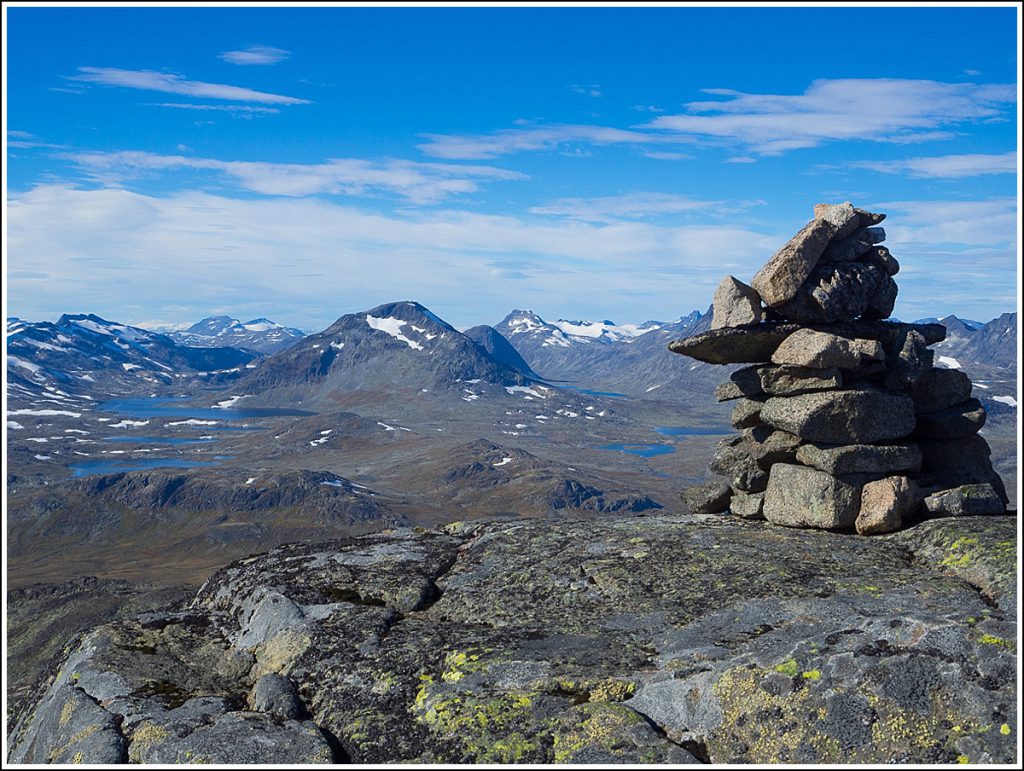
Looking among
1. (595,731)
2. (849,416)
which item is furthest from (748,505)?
(595,731)

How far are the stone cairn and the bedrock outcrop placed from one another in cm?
169

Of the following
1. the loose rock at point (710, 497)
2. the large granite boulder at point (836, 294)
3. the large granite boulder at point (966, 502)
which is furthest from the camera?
the loose rock at point (710, 497)

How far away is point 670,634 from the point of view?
50.8 feet

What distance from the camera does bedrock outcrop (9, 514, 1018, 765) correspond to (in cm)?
1251

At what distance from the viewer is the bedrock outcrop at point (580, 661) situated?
41.0 feet

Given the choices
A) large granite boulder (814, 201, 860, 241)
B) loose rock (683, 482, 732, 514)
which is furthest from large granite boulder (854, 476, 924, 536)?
large granite boulder (814, 201, 860, 241)

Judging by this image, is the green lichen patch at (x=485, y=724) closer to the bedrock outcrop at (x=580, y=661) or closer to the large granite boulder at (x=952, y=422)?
the bedrock outcrop at (x=580, y=661)

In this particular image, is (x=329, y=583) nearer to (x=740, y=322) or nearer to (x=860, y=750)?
(x=860, y=750)

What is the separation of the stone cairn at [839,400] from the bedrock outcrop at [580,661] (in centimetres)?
169

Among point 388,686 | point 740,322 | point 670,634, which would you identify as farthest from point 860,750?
point 740,322

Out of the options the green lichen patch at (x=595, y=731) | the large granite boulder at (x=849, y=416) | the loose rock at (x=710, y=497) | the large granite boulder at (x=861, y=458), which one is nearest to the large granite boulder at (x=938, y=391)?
the large granite boulder at (x=849, y=416)

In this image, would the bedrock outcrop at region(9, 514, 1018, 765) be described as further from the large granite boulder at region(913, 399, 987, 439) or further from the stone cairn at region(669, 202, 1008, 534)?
the large granite boulder at region(913, 399, 987, 439)

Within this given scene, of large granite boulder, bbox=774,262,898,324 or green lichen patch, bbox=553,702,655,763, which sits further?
large granite boulder, bbox=774,262,898,324

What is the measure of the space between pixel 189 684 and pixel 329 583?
4.39 m
